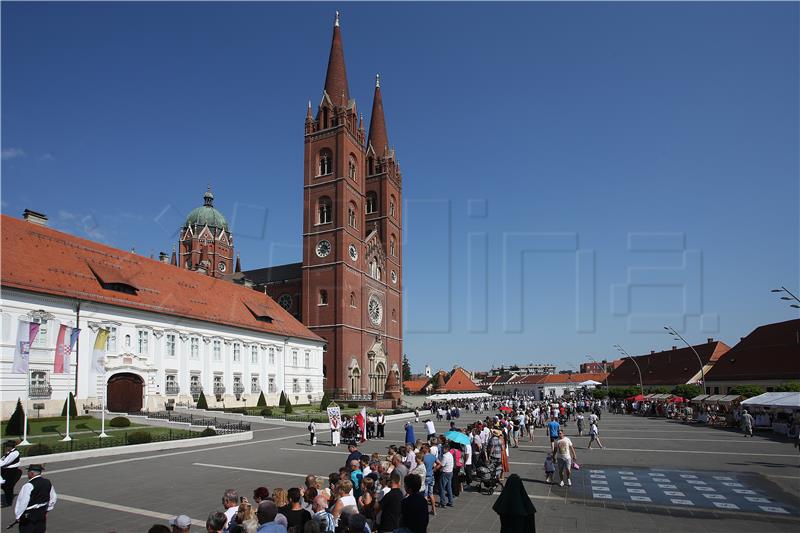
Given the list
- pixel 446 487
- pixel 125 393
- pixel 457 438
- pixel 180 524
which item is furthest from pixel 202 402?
pixel 180 524

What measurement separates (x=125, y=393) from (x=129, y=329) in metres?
3.95

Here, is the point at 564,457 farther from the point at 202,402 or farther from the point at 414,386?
the point at 414,386

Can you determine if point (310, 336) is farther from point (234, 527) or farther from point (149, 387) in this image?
point (234, 527)

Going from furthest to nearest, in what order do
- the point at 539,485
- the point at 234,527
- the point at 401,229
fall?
the point at 401,229 < the point at 539,485 < the point at 234,527

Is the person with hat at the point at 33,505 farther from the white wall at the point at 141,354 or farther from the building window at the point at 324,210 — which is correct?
the building window at the point at 324,210

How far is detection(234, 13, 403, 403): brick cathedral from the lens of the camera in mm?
61719

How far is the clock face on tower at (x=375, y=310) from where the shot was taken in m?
69.4

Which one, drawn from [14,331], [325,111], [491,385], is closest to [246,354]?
[14,331]

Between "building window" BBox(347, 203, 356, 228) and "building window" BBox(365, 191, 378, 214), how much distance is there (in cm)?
1297

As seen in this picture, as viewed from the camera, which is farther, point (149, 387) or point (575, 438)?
point (149, 387)

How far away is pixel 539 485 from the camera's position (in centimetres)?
1541

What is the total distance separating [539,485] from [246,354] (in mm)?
35605

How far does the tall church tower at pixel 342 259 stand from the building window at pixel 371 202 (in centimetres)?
650

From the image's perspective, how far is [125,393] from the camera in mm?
34188
